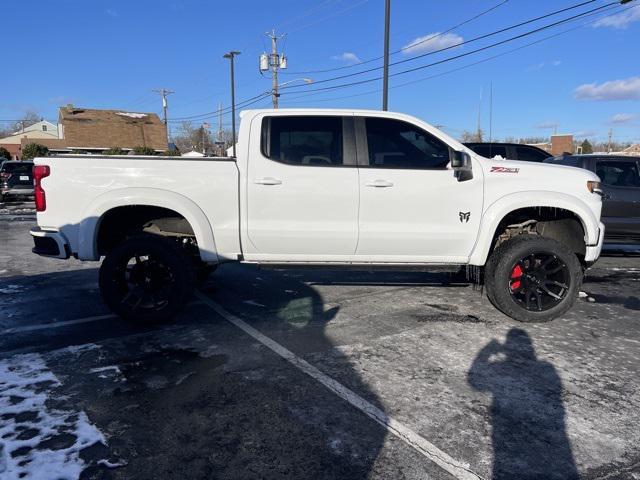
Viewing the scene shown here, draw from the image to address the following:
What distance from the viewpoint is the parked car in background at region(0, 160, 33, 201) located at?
737 inches

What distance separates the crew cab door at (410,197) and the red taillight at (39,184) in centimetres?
307

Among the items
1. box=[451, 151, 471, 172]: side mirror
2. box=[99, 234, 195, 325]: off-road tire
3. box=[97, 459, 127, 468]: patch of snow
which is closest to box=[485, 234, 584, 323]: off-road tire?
box=[451, 151, 471, 172]: side mirror

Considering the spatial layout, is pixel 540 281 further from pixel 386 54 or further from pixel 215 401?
pixel 386 54

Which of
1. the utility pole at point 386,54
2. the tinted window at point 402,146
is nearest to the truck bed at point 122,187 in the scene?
the tinted window at point 402,146

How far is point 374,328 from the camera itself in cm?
494

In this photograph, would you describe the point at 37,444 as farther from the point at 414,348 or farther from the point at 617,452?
the point at 617,452

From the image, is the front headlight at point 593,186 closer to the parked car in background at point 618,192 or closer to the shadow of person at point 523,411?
the shadow of person at point 523,411

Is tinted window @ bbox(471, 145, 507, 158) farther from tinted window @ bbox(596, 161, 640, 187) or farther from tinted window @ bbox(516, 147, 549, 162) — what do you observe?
tinted window @ bbox(596, 161, 640, 187)

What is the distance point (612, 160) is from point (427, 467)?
8052 millimetres

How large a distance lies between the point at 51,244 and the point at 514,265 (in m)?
4.71

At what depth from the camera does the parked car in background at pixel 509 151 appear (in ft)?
36.6

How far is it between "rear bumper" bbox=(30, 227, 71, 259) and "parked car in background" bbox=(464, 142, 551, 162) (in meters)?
9.02

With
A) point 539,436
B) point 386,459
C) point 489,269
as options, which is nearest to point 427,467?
point 386,459

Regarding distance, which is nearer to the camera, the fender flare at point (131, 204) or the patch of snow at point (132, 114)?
the fender flare at point (131, 204)
